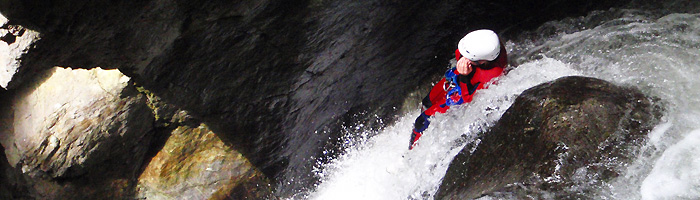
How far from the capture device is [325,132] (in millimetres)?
4832

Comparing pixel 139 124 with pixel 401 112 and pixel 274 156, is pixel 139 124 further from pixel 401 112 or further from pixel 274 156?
pixel 401 112

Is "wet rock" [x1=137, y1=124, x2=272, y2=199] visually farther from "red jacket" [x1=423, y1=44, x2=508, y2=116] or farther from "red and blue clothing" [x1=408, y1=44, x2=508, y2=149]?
"red jacket" [x1=423, y1=44, x2=508, y2=116]

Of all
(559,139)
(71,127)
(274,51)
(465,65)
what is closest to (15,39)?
(71,127)

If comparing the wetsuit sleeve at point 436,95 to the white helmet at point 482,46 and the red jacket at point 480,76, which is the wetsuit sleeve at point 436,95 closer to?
the red jacket at point 480,76

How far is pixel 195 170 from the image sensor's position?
14.7ft

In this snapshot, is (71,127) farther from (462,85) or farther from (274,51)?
(462,85)

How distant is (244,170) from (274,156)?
0.30 metres

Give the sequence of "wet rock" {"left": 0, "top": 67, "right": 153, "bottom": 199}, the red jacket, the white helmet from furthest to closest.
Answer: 1. "wet rock" {"left": 0, "top": 67, "right": 153, "bottom": 199}
2. the red jacket
3. the white helmet

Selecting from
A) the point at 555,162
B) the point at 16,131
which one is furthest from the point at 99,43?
the point at 555,162

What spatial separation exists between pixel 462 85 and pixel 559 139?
1144 mm

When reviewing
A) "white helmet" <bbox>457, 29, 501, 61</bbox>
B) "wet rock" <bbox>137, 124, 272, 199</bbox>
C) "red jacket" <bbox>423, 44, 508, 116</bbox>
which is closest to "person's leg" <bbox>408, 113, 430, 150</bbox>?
"red jacket" <bbox>423, 44, 508, 116</bbox>

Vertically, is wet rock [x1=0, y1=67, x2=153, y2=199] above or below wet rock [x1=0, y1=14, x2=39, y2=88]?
below

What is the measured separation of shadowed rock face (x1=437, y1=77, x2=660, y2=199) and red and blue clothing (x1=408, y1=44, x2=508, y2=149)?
530mm

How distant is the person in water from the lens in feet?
11.6
